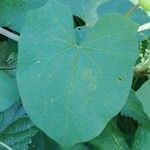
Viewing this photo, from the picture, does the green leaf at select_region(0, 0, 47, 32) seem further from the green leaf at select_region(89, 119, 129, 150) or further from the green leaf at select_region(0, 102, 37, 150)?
the green leaf at select_region(89, 119, 129, 150)

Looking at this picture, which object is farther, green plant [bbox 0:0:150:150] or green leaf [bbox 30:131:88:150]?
green leaf [bbox 30:131:88:150]

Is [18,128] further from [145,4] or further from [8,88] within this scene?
[145,4]

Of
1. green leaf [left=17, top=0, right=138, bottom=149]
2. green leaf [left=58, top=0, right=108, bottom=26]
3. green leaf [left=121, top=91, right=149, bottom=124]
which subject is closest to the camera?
green leaf [left=17, top=0, right=138, bottom=149]

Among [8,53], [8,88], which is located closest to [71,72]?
[8,88]

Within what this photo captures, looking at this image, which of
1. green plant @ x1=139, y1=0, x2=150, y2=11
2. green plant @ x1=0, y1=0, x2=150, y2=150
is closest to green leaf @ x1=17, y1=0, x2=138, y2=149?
green plant @ x1=0, y1=0, x2=150, y2=150

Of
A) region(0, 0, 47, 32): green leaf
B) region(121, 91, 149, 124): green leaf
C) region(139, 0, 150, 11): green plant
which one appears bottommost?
region(0, 0, 47, 32): green leaf

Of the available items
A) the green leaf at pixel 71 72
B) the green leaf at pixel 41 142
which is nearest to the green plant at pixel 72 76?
the green leaf at pixel 71 72
